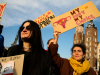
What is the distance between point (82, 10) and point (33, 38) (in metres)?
2.40

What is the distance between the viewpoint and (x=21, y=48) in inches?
70.0

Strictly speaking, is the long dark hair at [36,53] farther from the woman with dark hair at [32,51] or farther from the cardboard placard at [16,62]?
the cardboard placard at [16,62]

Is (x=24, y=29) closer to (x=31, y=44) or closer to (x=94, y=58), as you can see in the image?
(x=31, y=44)

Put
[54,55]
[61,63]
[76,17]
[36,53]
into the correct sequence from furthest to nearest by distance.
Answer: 1. [76,17]
2. [61,63]
3. [54,55]
4. [36,53]

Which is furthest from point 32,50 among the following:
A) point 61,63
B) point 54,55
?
point 61,63

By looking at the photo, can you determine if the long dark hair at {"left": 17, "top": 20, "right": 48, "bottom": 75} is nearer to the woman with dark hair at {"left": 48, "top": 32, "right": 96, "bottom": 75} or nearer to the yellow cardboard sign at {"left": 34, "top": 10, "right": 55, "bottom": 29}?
the woman with dark hair at {"left": 48, "top": 32, "right": 96, "bottom": 75}

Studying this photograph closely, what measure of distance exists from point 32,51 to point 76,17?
2.35m

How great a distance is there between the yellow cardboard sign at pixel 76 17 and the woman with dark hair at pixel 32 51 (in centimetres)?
168

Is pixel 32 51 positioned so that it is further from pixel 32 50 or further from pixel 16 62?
pixel 16 62

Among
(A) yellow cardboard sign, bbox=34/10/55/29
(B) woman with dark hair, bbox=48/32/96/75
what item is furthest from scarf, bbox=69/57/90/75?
(A) yellow cardboard sign, bbox=34/10/55/29

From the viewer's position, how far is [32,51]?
67.1 inches

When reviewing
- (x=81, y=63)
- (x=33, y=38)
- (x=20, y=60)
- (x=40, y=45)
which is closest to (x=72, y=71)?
(x=81, y=63)

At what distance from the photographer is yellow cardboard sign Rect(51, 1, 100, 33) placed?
3.33m

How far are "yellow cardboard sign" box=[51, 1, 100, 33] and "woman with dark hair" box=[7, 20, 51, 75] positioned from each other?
168cm
